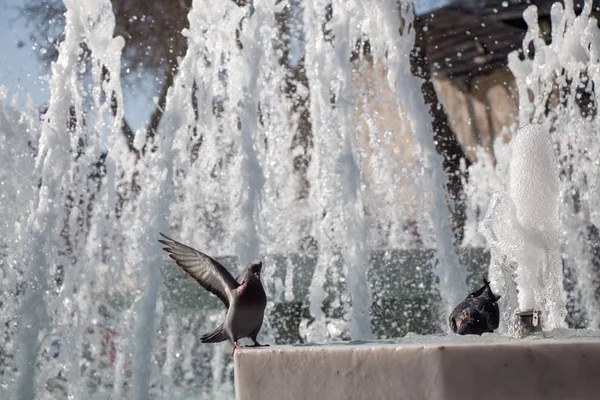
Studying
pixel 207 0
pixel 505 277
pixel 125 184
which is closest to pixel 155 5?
pixel 125 184

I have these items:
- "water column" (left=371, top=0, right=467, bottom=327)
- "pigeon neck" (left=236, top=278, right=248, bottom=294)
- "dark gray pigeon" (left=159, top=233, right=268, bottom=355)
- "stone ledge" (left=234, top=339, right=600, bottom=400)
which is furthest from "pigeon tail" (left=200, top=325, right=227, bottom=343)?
"water column" (left=371, top=0, right=467, bottom=327)

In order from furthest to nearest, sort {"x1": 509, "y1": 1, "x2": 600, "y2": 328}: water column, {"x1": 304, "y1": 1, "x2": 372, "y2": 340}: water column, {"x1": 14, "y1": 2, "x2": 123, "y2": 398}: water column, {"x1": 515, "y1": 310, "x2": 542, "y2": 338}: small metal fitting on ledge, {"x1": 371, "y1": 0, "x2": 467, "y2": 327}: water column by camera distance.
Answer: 1. {"x1": 509, "y1": 1, "x2": 600, "y2": 328}: water column
2. {"x1": 371, "y1": 0, "x2": 467, "y2": 327}: water column
3. {"x1": 304, "y1": 1, "x2": 372, "y2": 340}: water column
4. {"x1": 14, "y1": 2, "x2": 123, "y2": 398}: water column
5. {"x1": 515, "y1": 310, "x2": 542, "y2": 338}: small metal fitting on ledge

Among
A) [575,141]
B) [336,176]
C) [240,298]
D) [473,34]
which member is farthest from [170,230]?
[473,34]

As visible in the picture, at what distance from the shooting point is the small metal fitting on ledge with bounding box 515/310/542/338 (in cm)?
264

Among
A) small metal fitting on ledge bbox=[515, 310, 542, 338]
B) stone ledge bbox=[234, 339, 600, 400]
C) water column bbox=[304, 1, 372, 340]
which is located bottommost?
stone ledge bbox=[234, 339, 600, 400]

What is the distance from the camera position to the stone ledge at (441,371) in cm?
212

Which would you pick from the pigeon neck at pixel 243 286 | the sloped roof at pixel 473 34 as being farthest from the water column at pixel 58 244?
the sloped roof at pixel 473 34

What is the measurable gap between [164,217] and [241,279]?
3.23 metres

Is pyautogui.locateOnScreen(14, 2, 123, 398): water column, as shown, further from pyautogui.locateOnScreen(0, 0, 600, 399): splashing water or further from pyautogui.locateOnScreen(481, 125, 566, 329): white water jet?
pyautogui.locateOnScreen(481, 125, 566, 329): white water jet

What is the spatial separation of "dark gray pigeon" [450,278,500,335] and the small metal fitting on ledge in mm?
155

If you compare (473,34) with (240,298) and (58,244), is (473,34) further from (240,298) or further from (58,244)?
(240,298)

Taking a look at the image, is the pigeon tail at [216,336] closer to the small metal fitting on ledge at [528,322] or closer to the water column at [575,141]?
the small metal fitting on ledge at [528,322]

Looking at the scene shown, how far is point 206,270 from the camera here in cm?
292

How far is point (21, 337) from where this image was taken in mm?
5426
